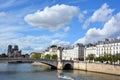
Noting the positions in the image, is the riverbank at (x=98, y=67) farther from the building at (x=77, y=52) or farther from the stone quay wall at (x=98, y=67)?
the building at (x=77, y=52)

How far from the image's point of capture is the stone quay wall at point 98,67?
152 feet

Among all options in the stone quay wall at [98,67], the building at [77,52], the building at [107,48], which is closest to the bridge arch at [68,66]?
the stone quay wall at [98,67]

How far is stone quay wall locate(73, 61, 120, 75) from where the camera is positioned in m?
46.4

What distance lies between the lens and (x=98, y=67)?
52.3m

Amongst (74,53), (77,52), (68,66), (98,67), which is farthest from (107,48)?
(74,53)

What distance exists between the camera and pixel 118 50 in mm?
62844

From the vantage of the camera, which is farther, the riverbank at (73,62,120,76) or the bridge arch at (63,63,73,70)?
the bridge arch at (63,63,73,70)

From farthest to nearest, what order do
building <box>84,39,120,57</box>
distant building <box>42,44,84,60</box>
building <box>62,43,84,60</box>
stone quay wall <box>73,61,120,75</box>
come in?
distant building <box>42,44,84,60</box> < building <box>62,43,84,60</box> < building <box>84,39,120,57</box> < stone quay wall <box>73,61,120,75</box>

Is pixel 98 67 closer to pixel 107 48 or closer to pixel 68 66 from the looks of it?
pixel 68 66

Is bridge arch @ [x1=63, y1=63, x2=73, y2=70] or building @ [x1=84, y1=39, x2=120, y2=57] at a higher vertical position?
building @ [x1=84, y1=39, x2=120, y2=57]

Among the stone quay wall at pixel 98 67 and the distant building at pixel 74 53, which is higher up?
the distant building at pixel 74 53

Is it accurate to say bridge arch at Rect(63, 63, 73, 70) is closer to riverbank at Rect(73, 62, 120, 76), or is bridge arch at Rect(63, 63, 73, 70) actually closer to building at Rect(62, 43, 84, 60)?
riverbank at Rect(73, 62, 120, 76)

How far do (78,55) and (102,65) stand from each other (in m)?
36.2

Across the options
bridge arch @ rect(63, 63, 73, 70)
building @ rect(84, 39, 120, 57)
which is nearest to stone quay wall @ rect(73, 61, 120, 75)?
bridge arch @ rect(63, 63, 73, 70)
